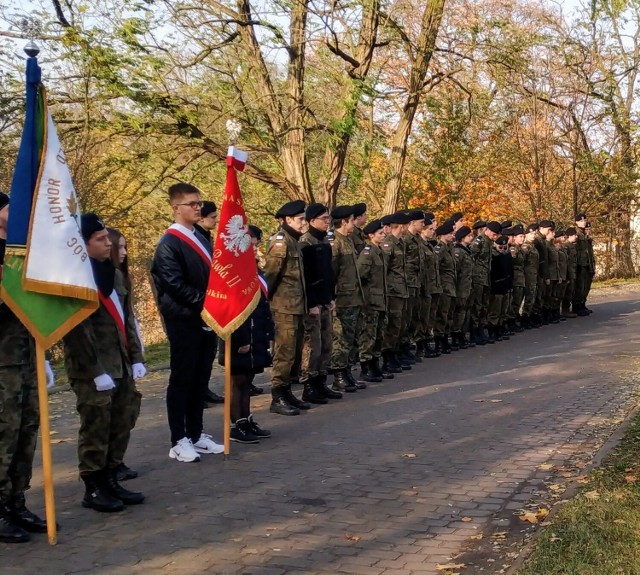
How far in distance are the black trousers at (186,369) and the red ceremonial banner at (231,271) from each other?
7.2 inches

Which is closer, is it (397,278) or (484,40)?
(397,278)

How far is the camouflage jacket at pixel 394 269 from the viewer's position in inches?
502

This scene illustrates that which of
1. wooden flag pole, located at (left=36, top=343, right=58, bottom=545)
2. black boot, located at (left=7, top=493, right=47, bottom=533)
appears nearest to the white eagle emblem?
wooden flag pole, located at (left=36, top=343, right=58, bottom=545)

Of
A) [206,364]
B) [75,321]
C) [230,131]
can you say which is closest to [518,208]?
[230,131]

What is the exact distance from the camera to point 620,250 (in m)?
34.4

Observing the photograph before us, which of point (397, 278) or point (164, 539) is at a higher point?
point (397, 278)

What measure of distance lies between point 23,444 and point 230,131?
1267 centimetres

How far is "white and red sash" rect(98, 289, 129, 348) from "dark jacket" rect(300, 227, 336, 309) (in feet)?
11.8

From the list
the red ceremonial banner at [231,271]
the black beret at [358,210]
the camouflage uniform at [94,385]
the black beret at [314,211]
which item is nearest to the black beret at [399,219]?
the black beret at [358,210]

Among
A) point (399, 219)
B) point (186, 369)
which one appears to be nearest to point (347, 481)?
point (186, 369)

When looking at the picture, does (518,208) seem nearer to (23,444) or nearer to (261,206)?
(261,206)

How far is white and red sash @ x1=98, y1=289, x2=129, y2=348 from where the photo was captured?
→ 6.21 meters

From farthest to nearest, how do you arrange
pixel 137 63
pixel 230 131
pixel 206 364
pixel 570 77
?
pixel 570 77, pixel 230 131, pixel 137 63, pixel 206 364

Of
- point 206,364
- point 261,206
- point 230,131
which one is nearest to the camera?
point 206,364
